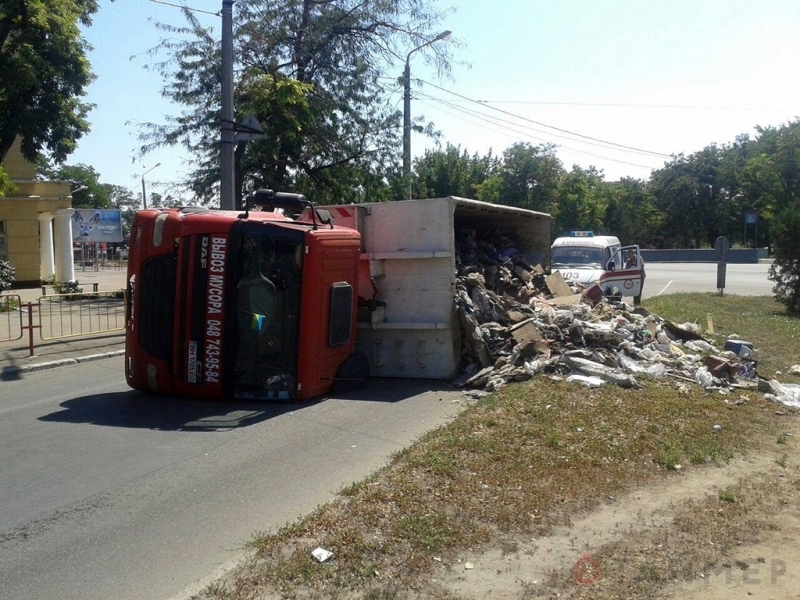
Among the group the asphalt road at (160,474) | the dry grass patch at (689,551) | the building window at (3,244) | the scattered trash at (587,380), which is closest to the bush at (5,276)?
the building window at (3,244)

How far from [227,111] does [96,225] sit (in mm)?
27397

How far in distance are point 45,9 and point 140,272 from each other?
14351 millimetres

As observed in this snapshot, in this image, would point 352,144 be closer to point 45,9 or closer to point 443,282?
point 45,9

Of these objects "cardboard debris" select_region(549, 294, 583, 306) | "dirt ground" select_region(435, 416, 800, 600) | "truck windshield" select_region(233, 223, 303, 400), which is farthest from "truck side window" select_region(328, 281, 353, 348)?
"cardboard debris" select_region(549, 294, 583, 306)

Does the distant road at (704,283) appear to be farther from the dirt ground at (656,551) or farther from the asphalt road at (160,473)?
the dirt ground at (656,551)

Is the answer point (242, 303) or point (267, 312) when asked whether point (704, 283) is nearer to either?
point (267, 312)

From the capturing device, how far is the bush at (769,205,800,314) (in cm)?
1972

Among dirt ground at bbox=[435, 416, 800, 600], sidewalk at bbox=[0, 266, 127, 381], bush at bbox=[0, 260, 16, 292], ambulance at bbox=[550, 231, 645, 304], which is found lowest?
sidewalk at bbox=[0, 266, 127, 381]

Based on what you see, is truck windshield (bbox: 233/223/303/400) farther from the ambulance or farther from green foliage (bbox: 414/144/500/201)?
green foliage (bbox: 414/144/500/201)

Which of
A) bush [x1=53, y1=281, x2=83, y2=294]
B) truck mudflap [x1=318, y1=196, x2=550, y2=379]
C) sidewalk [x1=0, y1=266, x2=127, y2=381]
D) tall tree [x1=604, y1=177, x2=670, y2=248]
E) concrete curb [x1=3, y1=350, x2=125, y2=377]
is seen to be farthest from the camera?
tall tree [x1=604, y1=177, x2=670, y2=248]

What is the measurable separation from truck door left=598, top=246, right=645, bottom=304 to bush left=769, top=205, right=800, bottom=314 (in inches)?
145

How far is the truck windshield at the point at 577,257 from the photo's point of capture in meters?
19.8

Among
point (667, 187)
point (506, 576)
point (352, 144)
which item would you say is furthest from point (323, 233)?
point (667, 187)

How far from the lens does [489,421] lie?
290 inches
